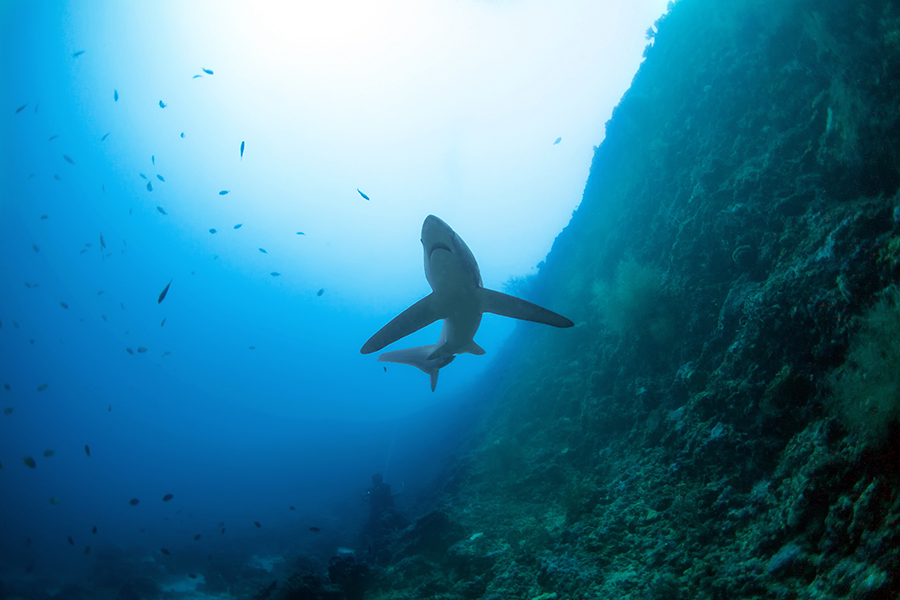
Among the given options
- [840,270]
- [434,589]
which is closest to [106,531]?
[434,589]

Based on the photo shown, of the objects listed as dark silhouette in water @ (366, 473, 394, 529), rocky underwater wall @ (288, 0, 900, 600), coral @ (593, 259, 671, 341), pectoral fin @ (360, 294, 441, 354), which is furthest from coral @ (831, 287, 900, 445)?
dark silhouette in water @ (366, 473, 394, 529)

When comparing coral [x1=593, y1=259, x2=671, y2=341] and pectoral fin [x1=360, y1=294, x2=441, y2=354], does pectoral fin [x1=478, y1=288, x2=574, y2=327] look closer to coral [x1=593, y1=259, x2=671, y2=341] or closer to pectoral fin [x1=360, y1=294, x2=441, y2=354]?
pectoral fin [x1=360, y1=294, x2=441, y2=354]

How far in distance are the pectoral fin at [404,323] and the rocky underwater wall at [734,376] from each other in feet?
16.8

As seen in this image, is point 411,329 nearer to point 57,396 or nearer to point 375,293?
point 375,293

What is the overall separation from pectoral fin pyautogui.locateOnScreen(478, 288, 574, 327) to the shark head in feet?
1.35

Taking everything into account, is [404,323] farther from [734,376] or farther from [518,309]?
[734,376]

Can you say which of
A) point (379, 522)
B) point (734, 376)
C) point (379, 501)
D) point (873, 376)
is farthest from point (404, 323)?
point (379, 501)

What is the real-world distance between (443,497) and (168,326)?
3748 inches

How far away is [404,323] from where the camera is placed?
5.96 metres

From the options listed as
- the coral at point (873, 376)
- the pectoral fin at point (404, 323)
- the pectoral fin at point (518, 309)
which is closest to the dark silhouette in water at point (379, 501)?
the pectoral fin at point (404, 323)

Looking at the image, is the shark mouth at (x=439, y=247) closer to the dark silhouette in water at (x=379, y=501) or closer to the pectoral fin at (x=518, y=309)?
the pectoral fin at (x=518, y=309)

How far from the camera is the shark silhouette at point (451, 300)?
530 cm

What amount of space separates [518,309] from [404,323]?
2.13 meters

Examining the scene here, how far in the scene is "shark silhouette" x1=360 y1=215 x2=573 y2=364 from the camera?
17.4ft
